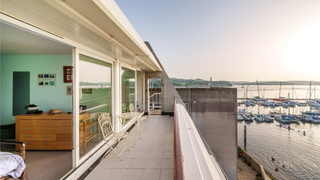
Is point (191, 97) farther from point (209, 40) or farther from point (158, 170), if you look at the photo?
point (158, 170)

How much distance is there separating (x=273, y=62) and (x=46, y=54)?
25068 millimetres

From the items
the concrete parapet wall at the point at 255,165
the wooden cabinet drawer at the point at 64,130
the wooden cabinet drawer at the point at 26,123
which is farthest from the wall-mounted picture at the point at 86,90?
the concrete parapet wall at the point at 255,165

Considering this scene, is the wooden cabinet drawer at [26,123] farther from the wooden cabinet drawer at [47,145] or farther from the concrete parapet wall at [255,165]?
the concrete parapet wall at [255,165]

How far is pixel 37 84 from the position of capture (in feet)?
11.9

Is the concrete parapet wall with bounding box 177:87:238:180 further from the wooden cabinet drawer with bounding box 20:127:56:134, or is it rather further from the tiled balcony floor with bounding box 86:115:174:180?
the wooden cabinet drawer with bounding box 20:127:56:134

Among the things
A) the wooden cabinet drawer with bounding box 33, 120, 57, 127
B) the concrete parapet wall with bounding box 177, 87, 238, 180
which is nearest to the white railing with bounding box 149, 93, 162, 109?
the concrete parapet wall with bounding box 177, 87, 238, 180

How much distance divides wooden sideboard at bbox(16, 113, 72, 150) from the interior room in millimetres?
71

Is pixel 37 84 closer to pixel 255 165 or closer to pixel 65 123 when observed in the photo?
pixel 65 123

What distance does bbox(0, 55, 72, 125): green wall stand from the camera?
3.35 m

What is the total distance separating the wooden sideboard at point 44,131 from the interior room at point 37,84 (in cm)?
7

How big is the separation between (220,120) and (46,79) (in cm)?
943

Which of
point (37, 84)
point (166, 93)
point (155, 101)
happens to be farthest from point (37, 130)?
point (155, 101)

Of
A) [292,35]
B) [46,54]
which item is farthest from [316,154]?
[46,54]

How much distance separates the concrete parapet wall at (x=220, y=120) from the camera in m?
8.97
